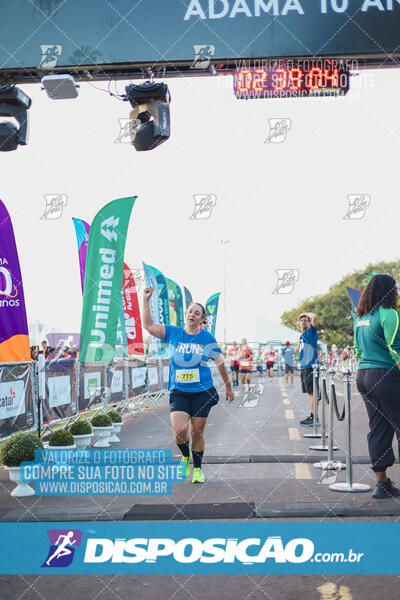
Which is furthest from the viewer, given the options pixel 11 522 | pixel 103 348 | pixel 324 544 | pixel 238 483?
pixel 103 348

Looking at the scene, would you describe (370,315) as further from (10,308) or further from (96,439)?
(96,439)

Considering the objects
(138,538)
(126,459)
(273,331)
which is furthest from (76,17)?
(273,331)

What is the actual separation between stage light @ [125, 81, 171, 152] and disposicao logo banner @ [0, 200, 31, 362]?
2.48m

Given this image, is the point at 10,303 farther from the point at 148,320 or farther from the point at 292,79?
the point at 292,79

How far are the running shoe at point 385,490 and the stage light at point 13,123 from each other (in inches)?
240

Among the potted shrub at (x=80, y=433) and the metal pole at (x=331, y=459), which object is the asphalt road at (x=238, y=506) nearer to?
the metal pole at (x=331, y=459)

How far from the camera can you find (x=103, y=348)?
10.2m

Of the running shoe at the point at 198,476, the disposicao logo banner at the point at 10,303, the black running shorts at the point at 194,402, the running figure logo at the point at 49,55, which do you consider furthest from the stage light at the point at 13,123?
the running shoe at the point at 198,476

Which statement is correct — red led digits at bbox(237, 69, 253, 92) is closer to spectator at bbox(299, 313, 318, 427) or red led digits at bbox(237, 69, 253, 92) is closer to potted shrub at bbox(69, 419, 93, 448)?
spectator at bbox(299, 313, 318, 427)

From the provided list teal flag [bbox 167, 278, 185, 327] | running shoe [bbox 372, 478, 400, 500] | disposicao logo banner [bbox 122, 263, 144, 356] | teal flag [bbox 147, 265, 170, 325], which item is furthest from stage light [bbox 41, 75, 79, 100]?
teal flag [bbox 167, 278, 185, 327]

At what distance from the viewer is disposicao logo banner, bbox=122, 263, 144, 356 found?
649 inches

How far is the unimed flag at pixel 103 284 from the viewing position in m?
10.1

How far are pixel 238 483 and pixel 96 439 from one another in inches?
175

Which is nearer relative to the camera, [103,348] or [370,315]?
[370,315]
